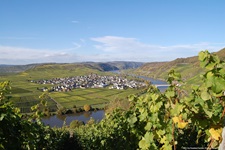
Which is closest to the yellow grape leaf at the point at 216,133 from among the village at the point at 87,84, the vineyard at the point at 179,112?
the vineyard at the point at 179,112

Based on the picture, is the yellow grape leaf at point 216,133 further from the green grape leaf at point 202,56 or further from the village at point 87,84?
the village at point 87,84

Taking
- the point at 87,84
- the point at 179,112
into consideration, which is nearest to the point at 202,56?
the point at 179,112

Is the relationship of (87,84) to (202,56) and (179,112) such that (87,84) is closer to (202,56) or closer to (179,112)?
(179,112)

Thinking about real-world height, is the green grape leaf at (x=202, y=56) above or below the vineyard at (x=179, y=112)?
above

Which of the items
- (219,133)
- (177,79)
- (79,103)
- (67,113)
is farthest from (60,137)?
(79,103)

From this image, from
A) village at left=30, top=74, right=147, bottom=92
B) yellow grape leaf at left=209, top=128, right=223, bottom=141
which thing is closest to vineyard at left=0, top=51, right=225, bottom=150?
yellow grape leaf at left=209, top=128, right=223, bottom=141

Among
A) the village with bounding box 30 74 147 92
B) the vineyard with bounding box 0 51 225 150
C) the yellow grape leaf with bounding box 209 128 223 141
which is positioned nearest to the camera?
the vineyard with bounding box 0 51 225 150

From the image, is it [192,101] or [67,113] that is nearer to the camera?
[192,101]

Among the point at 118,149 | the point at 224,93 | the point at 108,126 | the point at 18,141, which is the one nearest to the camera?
the point at 224,93

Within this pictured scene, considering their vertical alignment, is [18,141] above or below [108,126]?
above

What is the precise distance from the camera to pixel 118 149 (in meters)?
9.63

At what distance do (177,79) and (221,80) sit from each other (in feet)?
5.56

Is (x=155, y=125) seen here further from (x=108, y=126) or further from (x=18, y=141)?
(x=108, y=126)

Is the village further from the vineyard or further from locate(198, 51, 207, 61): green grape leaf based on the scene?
locate(198, 51, 207, 61): green grape leaf
